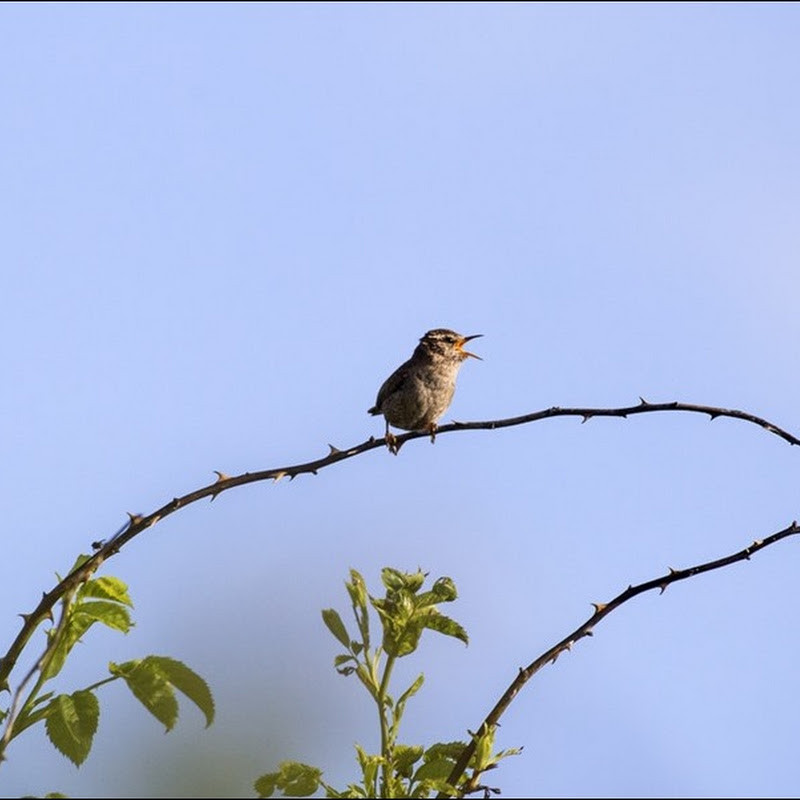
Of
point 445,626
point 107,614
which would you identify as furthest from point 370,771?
point 107,614

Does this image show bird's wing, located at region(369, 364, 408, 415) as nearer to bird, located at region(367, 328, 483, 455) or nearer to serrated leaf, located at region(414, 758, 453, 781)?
bird, located at region(367, 328, 483, 455)

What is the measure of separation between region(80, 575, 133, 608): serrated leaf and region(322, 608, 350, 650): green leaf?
0.39 metres

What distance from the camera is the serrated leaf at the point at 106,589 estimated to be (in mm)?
2775

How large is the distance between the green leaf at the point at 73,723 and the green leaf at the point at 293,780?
0.33 metres

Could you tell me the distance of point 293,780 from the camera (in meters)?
2.51

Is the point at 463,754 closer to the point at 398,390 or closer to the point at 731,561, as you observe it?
the point at 731,561

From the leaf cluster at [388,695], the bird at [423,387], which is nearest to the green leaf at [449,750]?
the leaf cluster at [388,695]

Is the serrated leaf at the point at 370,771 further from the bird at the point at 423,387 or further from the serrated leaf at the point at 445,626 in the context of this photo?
the bird at the point at 423,387

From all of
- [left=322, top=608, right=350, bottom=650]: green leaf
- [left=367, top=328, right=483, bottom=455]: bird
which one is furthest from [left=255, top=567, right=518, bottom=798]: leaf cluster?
[left=367, top=328, right=483, bottom=455]: bird

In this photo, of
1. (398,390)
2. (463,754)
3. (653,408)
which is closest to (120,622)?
(463,754)

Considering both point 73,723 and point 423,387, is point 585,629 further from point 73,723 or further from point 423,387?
point 423,387

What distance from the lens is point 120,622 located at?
9.05 ft

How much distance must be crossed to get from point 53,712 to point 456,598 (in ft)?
2.58

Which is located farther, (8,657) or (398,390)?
(398,390)
